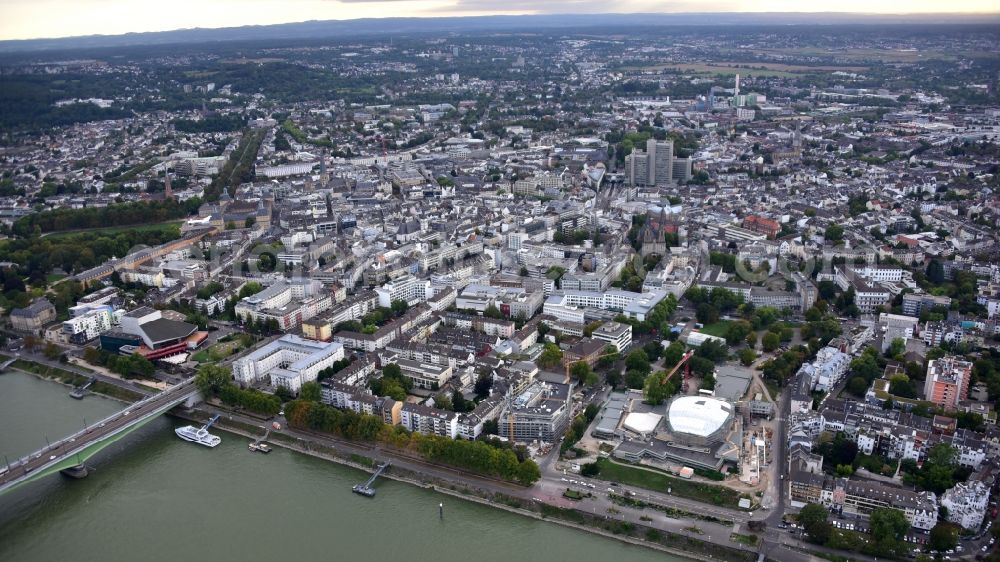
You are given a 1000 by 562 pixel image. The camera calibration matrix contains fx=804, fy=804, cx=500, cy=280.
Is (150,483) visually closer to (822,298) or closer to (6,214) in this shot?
(822,298)

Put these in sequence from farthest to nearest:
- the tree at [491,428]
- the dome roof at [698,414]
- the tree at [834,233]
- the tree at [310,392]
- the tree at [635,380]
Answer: the tree at [834,233] → the tree at [635,380] → the tree at [310,392] → the tree at [491,428] → the dome roof at [698,414]

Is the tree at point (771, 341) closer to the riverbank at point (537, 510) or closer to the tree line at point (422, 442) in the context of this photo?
the tree line at point (422, 442)

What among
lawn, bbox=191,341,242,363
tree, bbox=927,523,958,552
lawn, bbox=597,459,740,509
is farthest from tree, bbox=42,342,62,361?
tree, bbox=927,523,958,552

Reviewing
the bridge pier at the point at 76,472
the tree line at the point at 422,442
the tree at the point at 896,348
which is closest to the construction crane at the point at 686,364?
the tree at the point at 896,348

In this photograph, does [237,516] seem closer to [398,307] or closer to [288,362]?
[288,362]

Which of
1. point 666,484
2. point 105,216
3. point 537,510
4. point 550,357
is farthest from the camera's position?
point 105,216

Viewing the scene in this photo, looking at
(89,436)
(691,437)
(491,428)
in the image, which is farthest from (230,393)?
Result: (691,437)

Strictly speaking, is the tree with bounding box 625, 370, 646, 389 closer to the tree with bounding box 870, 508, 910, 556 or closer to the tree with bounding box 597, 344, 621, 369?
the tree with bounding box 597, 344, 621, 369
